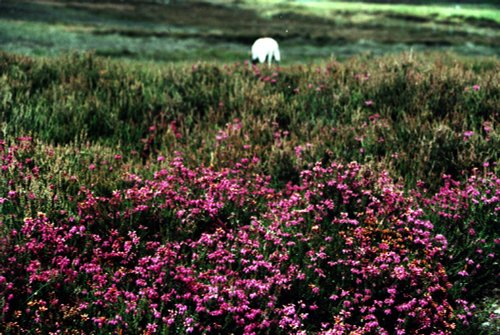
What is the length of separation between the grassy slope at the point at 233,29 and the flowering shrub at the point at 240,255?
11.0 m

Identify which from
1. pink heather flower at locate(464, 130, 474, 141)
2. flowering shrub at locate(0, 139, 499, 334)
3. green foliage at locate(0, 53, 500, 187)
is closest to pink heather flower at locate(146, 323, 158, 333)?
flowering shrub at locate(0, 139, 499, 334)

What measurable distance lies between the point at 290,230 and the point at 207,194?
0.76 meters

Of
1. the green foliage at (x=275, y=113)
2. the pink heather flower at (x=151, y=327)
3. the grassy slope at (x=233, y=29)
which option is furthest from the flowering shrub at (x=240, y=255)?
the grassy slope at (x=233, y=29)

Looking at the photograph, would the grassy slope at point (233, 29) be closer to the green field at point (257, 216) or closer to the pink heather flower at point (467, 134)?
the green field at point (257, 216)

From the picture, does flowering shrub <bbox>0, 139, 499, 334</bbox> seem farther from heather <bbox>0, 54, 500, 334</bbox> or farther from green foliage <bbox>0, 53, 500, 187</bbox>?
green foliage <bbox>0, 53, 500, 187</bbox>

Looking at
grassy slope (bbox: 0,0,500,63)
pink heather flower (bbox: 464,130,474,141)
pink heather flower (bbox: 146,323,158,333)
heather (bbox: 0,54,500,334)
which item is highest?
grassy slope (bbox: 0,0,500,63)

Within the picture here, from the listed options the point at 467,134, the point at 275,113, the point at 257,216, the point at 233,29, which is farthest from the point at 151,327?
the point at 233,29

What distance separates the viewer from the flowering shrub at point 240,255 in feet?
10.3

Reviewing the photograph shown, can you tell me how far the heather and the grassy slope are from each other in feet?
32.4

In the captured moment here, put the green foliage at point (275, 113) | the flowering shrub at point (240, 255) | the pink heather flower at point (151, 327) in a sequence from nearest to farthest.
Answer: the pink heather flower at point (151, 327) → the flowering shrub at point (240, 255) → the green foliage at point (275, 113)

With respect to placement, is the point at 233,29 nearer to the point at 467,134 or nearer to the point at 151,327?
the point at 467,134

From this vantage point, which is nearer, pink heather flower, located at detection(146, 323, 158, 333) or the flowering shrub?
pink heather flower, located at detection(146, 323, 158, 333)

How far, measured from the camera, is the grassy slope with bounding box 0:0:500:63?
90.5 feet

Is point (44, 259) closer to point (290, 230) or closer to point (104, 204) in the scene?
point (104, 204)
